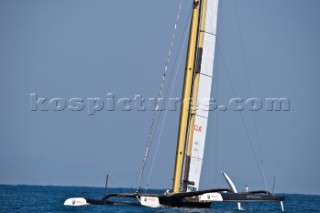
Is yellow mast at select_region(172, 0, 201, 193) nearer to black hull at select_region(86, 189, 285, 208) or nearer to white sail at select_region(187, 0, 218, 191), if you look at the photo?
white sail at select_region(187, 0, 218, 191)

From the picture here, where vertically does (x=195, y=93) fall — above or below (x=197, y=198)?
above

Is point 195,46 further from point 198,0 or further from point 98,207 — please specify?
point 98,207

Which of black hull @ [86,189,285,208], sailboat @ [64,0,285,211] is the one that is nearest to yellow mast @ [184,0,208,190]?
sailboat @ [64,0,285,211]

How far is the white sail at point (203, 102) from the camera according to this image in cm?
4869

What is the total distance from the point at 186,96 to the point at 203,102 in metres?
1.27

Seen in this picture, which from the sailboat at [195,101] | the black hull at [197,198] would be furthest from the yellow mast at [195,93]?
the black hull at [197,198]

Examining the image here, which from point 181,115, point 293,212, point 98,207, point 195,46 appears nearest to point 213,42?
point 195,46

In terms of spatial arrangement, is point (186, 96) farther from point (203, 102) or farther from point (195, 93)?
point (203, 102)

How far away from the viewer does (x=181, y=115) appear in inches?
1907

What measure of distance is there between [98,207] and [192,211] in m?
10.6

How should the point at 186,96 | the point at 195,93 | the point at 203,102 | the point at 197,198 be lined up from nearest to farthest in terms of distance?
the point at 197,198, the point at 186,96, the point at 195,93, the point at 203,102

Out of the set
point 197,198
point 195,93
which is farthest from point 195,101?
point 197,198

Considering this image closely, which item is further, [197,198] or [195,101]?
[195,101]

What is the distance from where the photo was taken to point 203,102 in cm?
4888
